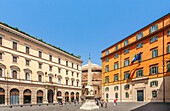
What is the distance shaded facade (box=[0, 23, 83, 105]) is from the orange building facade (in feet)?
52.3

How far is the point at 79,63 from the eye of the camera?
190 feet

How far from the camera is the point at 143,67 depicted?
33812 mm

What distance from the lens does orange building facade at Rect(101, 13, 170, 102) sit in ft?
94.6

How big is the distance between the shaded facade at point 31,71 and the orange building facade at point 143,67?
1593cm

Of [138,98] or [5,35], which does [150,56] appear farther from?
[5,35]

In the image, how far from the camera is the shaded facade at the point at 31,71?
31312mm

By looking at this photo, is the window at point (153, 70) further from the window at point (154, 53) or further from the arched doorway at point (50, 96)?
the arched doorway at point (50, 96)

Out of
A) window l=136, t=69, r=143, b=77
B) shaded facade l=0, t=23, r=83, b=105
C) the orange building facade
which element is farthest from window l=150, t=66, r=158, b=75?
shaded facade l=0, t=23, r=83, b=105

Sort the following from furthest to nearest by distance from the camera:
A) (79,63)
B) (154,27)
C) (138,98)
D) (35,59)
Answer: (79,63) < (35,59) < (138,98) < (154,27)

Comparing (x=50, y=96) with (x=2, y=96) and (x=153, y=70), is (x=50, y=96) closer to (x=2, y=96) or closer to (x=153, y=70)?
(x=2, y=96)

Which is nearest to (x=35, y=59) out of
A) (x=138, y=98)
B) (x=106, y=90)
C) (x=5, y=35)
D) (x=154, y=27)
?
(x=5, y=35)

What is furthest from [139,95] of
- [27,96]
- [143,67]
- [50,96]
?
[27,96]

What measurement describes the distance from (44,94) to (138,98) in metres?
26.1

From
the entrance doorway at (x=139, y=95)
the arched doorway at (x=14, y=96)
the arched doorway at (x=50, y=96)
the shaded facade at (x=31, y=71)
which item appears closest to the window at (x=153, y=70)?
the entrance doorway at (x=139, y=95)
